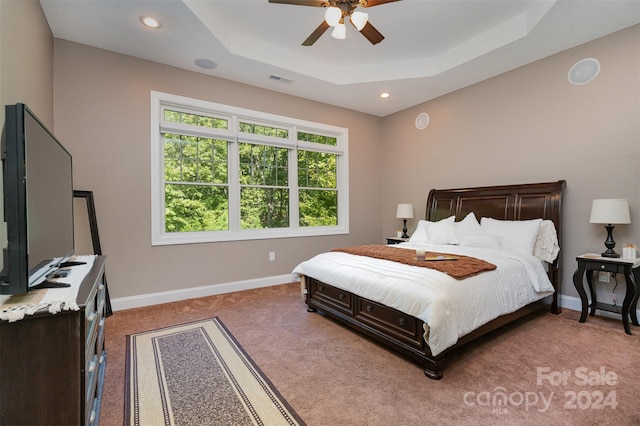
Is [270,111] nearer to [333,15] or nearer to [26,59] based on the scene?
[333,15]

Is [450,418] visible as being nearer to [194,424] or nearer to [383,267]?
[383,267]

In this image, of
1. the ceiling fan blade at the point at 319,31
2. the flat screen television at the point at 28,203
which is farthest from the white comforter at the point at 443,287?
the ceiling fan blade at the point at 319,31

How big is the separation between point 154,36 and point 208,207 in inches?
78.0

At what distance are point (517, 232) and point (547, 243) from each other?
1.00 feet

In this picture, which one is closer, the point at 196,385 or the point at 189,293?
the point at 196,385

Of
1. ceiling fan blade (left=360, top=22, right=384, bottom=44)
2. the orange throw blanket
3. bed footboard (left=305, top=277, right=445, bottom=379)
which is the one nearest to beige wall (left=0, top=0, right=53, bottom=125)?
ceiling fan blade (left=360, top=22, right=384, bottom=44)

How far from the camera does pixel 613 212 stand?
275 cm

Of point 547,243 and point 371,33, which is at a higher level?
point 371,33

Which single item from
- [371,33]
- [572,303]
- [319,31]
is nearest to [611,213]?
[572,303]

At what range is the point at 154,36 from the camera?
303 cm

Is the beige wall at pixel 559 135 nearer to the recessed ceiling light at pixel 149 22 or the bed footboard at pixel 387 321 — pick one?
the bed footboard at pixel 387 321

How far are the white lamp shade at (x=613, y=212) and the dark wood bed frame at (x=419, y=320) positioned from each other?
479 mm

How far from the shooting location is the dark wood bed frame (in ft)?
7.00

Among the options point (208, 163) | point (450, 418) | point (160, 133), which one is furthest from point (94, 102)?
point (450, 418)
